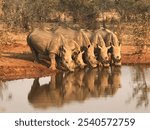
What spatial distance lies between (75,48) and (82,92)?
13.0ft

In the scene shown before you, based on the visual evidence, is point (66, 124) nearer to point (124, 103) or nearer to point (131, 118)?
point (131, 118)

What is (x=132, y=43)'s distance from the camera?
23.1 meters

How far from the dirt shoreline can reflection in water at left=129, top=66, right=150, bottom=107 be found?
177 cm

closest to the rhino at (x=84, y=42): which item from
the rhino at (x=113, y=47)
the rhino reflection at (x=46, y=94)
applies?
the rhino at (x=113, y=47)

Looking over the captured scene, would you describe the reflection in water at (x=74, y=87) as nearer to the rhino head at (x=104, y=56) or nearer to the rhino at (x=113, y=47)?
the rhino head at (x=104, y=56)

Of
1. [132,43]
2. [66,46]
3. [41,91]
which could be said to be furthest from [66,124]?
[132,43]

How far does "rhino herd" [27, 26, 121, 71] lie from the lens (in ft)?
54.7

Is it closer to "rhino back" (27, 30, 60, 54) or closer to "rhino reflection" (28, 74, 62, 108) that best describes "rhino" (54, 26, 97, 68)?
"rhino back" (27, 30, 60, 54)

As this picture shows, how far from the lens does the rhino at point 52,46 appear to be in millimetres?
16422

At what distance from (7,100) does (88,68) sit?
5052 millimetres

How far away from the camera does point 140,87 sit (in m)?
14.4

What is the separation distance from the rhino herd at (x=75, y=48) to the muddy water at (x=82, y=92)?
25.3 inches

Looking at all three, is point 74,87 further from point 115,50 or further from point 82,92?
point 115,50

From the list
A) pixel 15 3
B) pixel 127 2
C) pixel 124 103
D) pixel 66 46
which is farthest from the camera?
pixel 15 3
